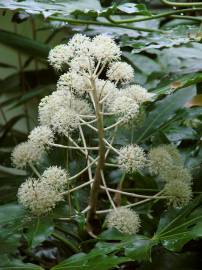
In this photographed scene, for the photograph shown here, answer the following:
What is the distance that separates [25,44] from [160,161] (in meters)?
0.74

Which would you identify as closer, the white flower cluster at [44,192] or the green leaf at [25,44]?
the white flower cluster at [44,192]

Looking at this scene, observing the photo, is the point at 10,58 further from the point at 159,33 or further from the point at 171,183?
the point at 171,183

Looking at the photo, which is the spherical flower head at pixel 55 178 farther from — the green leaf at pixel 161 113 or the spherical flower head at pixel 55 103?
the green leaf at pixel 161 113

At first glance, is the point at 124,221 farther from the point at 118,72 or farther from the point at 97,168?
the point at 118,72

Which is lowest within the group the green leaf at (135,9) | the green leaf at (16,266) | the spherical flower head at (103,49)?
the green leaf at (16,266)

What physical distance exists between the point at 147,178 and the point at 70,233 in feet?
0.50

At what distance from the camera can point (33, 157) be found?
2.22ft

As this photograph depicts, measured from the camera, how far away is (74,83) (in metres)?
0.63

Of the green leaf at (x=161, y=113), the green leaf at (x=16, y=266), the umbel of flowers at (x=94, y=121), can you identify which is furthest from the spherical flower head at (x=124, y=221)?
the green leaf at (x=161, y=113)

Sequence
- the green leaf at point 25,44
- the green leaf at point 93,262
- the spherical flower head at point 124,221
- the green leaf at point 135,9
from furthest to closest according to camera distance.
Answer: the green leaf at point 25,44 < the green leaf at point 135,9 < the spherical flower head at point 124,221 < the green leaf at point 93,262

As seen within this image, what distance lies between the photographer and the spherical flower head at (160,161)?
2.13 ft

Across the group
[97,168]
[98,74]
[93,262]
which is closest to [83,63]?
[98,74]

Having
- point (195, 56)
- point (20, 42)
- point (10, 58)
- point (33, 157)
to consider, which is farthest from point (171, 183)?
point (10, 58)

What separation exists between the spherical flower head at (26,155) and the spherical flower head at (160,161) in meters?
0.14
